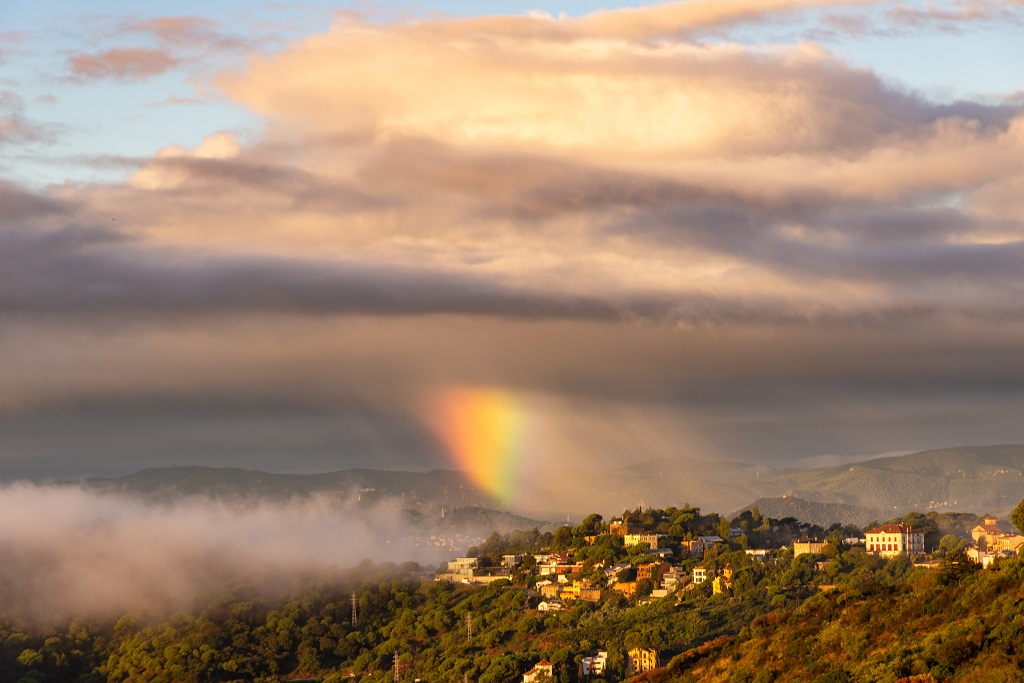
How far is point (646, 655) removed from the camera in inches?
7215

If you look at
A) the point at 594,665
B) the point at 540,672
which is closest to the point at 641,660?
the point at 594,665

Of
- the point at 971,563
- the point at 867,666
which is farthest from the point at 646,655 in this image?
the point at 867,666

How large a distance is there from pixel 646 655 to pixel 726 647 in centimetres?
7182

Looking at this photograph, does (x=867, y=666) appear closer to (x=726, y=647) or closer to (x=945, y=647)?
(x=945, y=647)

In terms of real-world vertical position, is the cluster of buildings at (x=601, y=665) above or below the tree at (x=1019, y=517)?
below

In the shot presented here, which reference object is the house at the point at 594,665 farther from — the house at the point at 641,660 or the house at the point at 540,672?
the house at the point at 540,672

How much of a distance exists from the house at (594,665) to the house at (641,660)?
120 inches

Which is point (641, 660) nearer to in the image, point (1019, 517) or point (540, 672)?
point (540, 672)

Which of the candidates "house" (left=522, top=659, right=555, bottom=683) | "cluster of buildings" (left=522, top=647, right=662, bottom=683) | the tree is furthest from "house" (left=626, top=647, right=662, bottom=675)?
the tree

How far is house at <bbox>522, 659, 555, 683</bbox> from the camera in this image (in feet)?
592

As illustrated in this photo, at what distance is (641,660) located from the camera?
599 feet

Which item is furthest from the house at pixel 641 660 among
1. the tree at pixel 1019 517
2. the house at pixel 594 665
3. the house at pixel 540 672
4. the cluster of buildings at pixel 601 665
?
the tree at pixel 1019 517

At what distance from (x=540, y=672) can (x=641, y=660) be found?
38.8 feet

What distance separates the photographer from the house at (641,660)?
180625 mm
